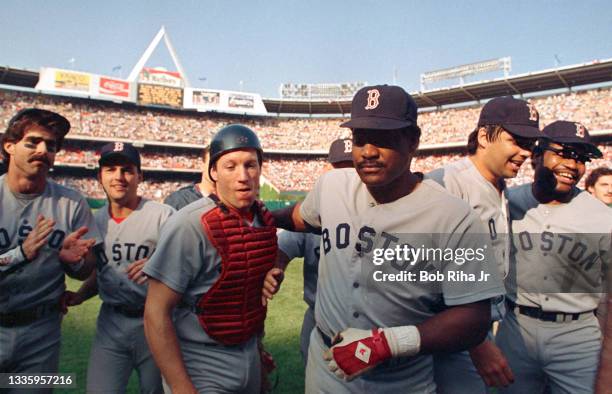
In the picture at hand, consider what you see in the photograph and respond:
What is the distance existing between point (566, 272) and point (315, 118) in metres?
47.9

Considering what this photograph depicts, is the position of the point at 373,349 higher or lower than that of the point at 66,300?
higher

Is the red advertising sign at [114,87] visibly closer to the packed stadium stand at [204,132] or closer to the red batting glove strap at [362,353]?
the packed stadium stand at [204,132]

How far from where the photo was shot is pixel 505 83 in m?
35.3

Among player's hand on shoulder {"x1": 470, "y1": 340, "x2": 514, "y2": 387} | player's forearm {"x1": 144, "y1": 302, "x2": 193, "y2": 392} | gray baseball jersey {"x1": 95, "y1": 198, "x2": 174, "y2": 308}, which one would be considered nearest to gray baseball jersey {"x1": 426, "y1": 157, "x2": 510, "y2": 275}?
player's hand on shoulder {"x1": 470, "y1": 340, "x2": 514, "y2": 387}

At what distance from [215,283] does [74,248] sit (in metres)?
1.56

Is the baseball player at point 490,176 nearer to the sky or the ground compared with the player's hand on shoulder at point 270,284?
nearer to the sky

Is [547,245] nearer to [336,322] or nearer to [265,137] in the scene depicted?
[336,322]

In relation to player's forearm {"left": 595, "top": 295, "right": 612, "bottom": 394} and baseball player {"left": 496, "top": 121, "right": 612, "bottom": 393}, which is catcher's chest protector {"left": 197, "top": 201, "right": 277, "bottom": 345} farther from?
baseball player {"left": 496, "top": 121, "right": 612, "bottom": 393}

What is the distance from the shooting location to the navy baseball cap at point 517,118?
3.10 meters

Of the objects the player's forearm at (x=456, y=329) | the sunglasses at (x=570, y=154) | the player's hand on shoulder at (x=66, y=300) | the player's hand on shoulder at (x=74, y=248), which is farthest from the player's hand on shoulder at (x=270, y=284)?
the sunglasses at (x=570, y=154)

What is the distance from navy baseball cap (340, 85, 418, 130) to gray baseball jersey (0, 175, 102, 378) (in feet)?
9.38

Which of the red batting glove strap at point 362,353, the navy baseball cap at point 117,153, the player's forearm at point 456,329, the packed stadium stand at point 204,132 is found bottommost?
the red batting glove strap at point 362,353

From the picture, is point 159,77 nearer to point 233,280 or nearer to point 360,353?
point 233,280

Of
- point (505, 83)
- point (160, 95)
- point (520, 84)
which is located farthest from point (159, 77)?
point (520, 84)
